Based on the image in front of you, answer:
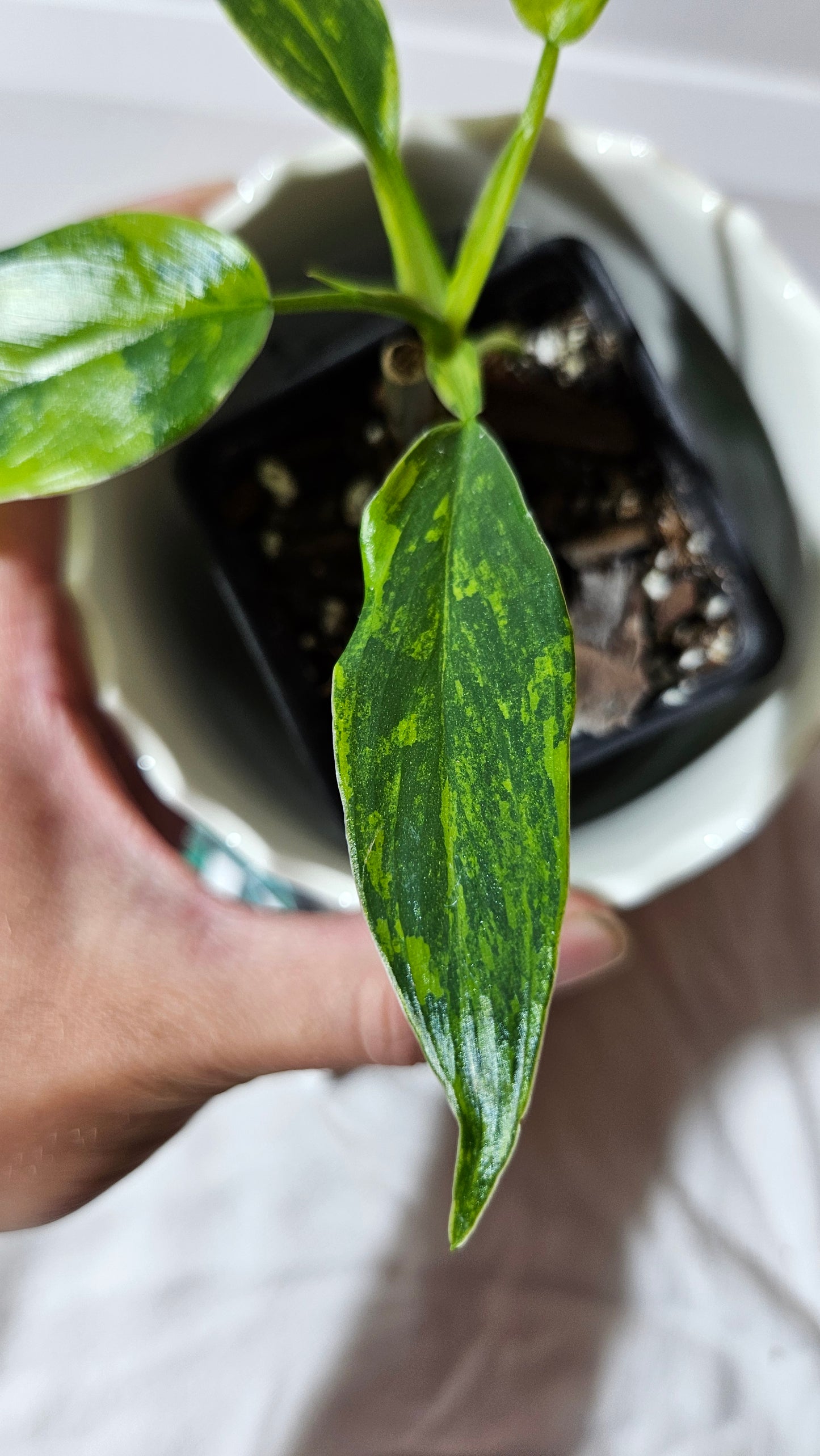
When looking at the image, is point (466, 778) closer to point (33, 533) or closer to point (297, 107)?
point (33, 533)

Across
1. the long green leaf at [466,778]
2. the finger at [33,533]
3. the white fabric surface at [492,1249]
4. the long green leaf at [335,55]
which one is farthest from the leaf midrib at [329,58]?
the white fabric surface at [492,1249]

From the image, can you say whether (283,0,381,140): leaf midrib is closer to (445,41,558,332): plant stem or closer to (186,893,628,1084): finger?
(445,41,558,332): plant stem

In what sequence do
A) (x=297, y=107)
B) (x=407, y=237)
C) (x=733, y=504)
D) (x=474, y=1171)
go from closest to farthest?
(x=474, y=1171) → (x=407, y=237) → (x=733, y=504) → (x=297, y=107)

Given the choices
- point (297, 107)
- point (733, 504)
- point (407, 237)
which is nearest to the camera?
point (407, 237)

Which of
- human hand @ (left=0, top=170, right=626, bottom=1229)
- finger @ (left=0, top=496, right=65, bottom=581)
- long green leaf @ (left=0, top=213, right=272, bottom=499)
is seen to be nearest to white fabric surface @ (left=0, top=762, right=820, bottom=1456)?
human hand @ (left=0, top=170, right=626, bottom=1229)

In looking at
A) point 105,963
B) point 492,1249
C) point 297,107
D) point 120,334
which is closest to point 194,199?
point 297,107
